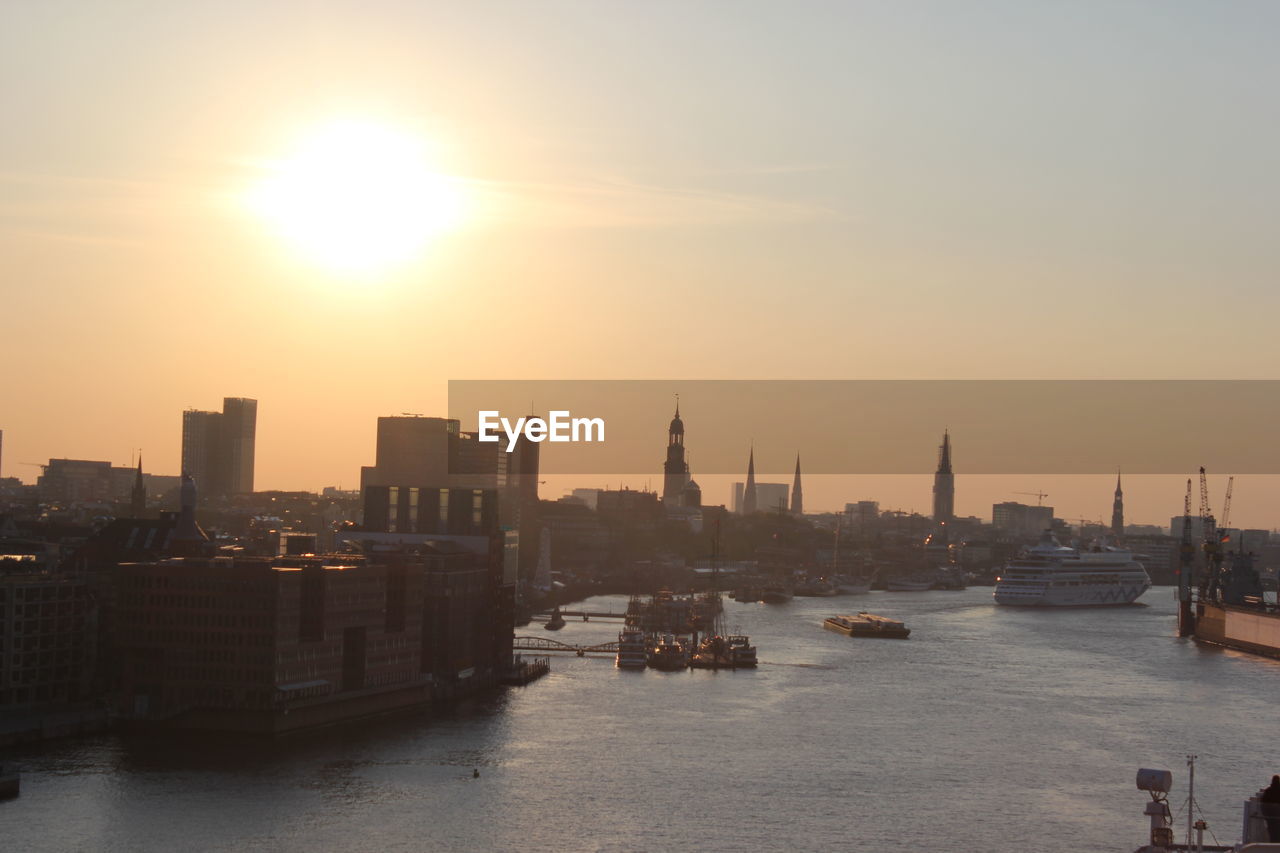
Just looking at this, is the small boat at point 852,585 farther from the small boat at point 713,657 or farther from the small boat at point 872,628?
the small boat at point 713,657

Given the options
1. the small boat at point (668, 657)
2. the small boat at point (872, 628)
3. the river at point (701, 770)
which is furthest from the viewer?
the small boat at point (872, 628)

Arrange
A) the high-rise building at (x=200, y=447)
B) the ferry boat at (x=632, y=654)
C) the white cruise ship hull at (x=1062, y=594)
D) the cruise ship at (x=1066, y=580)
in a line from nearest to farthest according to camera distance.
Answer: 1. the ferry boat at (x=632, y=654)
2. the white cruise ship hull at (x=1062, y=594)
3. the cruise ship at (x=1066, y=580)
4. the high-rise building at (x=200, y=447)

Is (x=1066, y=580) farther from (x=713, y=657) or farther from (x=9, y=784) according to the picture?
(x=9, y=784)

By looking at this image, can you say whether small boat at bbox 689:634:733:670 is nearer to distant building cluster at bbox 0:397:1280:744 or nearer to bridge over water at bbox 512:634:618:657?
bridge over water at bbox 512:634:618:657

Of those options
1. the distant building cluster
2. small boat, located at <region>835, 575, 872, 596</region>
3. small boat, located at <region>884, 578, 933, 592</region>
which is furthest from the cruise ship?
the distant building cluster

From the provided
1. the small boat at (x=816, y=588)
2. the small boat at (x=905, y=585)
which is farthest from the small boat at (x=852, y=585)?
the small boat at (x=905, y=585)

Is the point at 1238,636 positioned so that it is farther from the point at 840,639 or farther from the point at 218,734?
the point at 218,734
